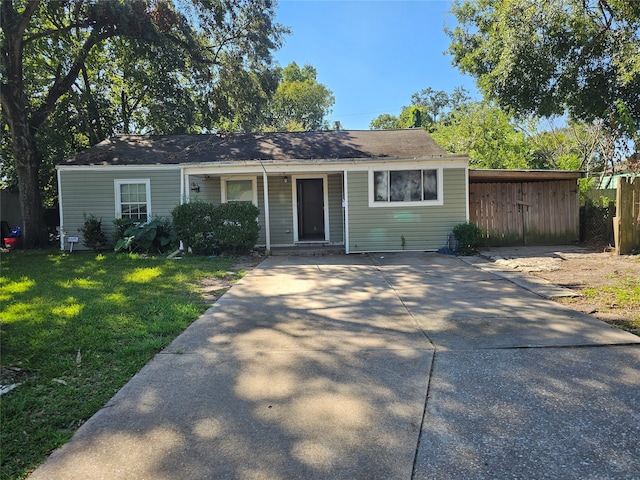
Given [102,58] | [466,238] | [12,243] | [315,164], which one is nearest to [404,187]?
[466,238]

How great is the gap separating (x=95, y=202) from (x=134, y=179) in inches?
54.6

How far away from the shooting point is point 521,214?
39.9 feet

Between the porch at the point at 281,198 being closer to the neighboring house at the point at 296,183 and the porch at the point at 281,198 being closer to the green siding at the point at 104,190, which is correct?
the neighboring house at the point at 296,183

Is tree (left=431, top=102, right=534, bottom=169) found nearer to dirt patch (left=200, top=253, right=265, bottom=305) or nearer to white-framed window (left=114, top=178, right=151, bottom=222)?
dirt patch (left=200, top=253, right=265, bottom=305)

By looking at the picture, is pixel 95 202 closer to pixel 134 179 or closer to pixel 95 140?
pixel 134 179

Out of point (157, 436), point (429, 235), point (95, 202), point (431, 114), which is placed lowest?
Answer: point (157, 436)

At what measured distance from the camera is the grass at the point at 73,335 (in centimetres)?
259

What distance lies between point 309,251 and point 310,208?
247 centimetres

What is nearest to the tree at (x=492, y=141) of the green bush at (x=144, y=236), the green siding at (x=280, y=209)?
the green siding at (x=280, y=209)

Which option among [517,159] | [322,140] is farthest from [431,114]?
[322,140]

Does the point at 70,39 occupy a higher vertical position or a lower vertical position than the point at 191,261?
higher

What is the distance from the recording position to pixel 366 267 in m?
8.91

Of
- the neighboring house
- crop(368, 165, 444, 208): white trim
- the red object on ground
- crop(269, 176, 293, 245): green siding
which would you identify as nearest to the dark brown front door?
the neighboring house

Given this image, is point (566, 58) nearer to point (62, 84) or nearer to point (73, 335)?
point (73, 335)
